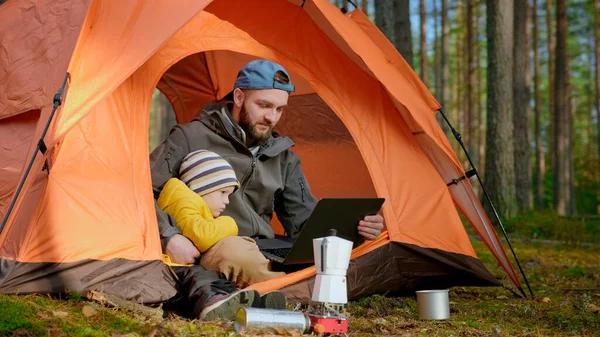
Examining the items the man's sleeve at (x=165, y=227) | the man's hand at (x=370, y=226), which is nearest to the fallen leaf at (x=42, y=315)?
the man's sleeve at (x=165, y=227)

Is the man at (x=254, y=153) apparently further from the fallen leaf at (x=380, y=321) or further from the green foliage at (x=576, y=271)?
the green foliage at (x=576, y=271)

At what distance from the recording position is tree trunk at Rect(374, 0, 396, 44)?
827 cm

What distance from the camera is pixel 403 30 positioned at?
8.20 m

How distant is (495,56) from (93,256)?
7460 millimetres

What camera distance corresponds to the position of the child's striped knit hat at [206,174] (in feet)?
13.6

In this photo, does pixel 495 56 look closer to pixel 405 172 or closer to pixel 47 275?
pixel 405 172

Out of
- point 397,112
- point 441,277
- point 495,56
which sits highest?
point 495,56

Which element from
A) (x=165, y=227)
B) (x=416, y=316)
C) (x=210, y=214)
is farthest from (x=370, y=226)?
(x=165, y=227)

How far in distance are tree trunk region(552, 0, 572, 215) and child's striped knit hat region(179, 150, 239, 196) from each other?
12535mm

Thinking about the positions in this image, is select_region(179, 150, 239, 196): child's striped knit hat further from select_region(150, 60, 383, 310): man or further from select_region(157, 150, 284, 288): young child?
select_region(150, 60, 383, 310): man

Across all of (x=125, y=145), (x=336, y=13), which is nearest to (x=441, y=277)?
(x=336, y=13)

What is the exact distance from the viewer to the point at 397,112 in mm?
4926

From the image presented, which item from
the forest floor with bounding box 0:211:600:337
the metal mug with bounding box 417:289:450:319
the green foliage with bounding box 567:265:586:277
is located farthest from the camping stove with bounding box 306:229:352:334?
the green foliage with bounding box 567:265:586:277

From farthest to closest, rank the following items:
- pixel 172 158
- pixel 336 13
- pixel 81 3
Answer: pixel 336 13 < pixel 172 158 < pixel 81 3
